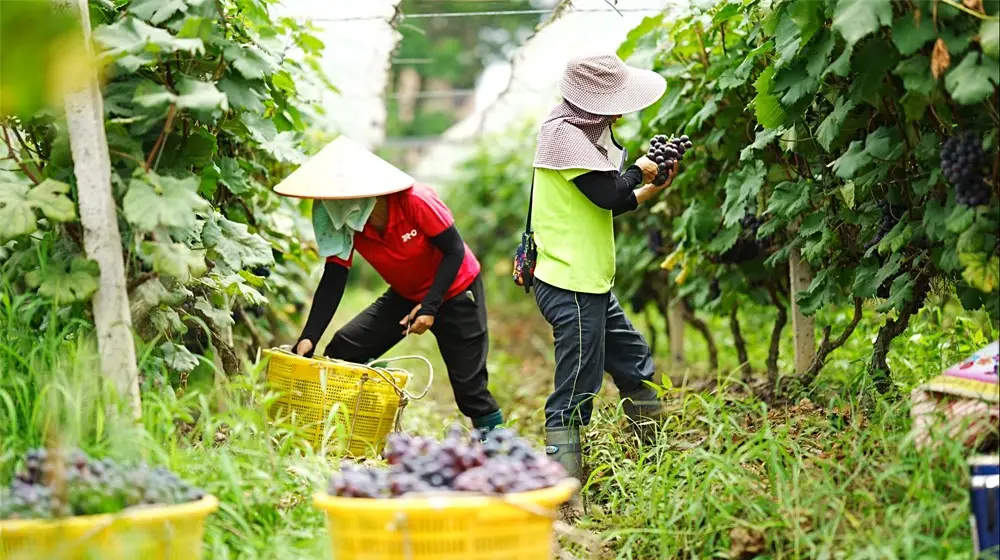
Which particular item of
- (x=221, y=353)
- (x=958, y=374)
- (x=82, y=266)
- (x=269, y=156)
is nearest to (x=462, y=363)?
(x=221, y=353)

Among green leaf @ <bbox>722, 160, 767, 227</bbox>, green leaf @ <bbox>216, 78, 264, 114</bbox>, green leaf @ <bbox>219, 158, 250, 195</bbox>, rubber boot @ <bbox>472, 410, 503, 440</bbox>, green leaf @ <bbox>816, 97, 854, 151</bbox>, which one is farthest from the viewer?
rubber boot @ <bbox>472, 410, 503, 440</bbox>

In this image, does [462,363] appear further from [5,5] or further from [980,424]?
[5,5]

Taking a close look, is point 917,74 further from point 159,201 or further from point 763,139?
point 159,201

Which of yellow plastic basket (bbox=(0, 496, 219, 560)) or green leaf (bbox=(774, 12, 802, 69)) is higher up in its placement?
green leaf (bbox=(774, 12, 802, 69))

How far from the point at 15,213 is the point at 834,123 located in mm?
2796

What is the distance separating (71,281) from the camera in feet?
11.2

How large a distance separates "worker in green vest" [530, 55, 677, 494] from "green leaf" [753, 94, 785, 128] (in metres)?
0.40

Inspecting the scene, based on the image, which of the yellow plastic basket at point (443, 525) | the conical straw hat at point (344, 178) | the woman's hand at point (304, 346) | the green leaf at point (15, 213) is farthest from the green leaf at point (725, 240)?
the green leaf at point (15, 213)

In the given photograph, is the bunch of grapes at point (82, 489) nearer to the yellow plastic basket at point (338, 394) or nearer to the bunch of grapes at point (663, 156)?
the yellow plastic basket at point (338, 394)

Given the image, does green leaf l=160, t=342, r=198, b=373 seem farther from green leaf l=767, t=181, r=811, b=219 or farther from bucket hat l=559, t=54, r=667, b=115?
green leaf l=767, t=181, r=811, b=219

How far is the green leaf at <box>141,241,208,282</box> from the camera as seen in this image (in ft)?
11.2

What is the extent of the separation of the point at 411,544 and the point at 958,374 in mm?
1734

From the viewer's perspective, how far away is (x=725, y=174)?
5.49 m

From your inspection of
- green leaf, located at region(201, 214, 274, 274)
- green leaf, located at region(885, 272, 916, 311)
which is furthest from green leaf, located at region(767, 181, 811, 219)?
green leaf, located at region(201, 214, 274, 274)
